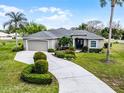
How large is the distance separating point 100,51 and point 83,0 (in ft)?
43.4

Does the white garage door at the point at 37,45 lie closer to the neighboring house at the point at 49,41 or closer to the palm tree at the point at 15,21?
the neighboring house at the point at 49,41

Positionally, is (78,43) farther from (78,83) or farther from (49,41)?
(78,83)

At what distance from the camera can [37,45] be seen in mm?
37938

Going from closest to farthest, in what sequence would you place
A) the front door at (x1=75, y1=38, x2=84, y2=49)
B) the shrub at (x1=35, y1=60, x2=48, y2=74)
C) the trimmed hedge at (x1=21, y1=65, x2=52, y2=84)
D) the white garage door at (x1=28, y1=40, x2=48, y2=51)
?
the trimmed hedge at (x1=21, y1=65, x2=52, y2=84)
the shrub at (x1=35, y1=60, x2=48, y2=74)
the white garage door at (x1=28, y1=40, x2=48, y2=51)
the front door at (x1=75, y1=38, x2=84, y2=49)

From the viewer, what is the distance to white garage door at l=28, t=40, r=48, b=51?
1462 inches

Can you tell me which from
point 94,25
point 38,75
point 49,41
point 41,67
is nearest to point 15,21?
point 49,41

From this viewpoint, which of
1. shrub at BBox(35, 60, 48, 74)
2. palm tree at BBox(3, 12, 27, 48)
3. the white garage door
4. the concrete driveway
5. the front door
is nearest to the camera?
the concrete driveway

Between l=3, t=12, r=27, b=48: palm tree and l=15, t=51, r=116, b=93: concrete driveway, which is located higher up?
l=3, t=12, r=27, b=48: palm tree

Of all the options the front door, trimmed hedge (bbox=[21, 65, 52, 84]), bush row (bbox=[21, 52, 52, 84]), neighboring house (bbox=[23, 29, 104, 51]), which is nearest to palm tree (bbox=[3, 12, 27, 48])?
neighboring house (bbox=[23, 29, 104, 51])

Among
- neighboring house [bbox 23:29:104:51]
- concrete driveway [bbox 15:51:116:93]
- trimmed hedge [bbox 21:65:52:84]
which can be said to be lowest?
concrete driveway [bbox 15:51:116:93]

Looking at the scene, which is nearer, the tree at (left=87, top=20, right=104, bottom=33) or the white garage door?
the white garage door

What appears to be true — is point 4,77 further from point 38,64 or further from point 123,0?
point 123,0

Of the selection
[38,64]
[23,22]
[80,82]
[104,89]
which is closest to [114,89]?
[104,89]

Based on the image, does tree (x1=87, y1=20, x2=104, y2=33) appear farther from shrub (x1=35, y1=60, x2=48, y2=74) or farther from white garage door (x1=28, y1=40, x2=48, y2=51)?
shrub (x1=35, y1=60, x2=48, y2=74)
